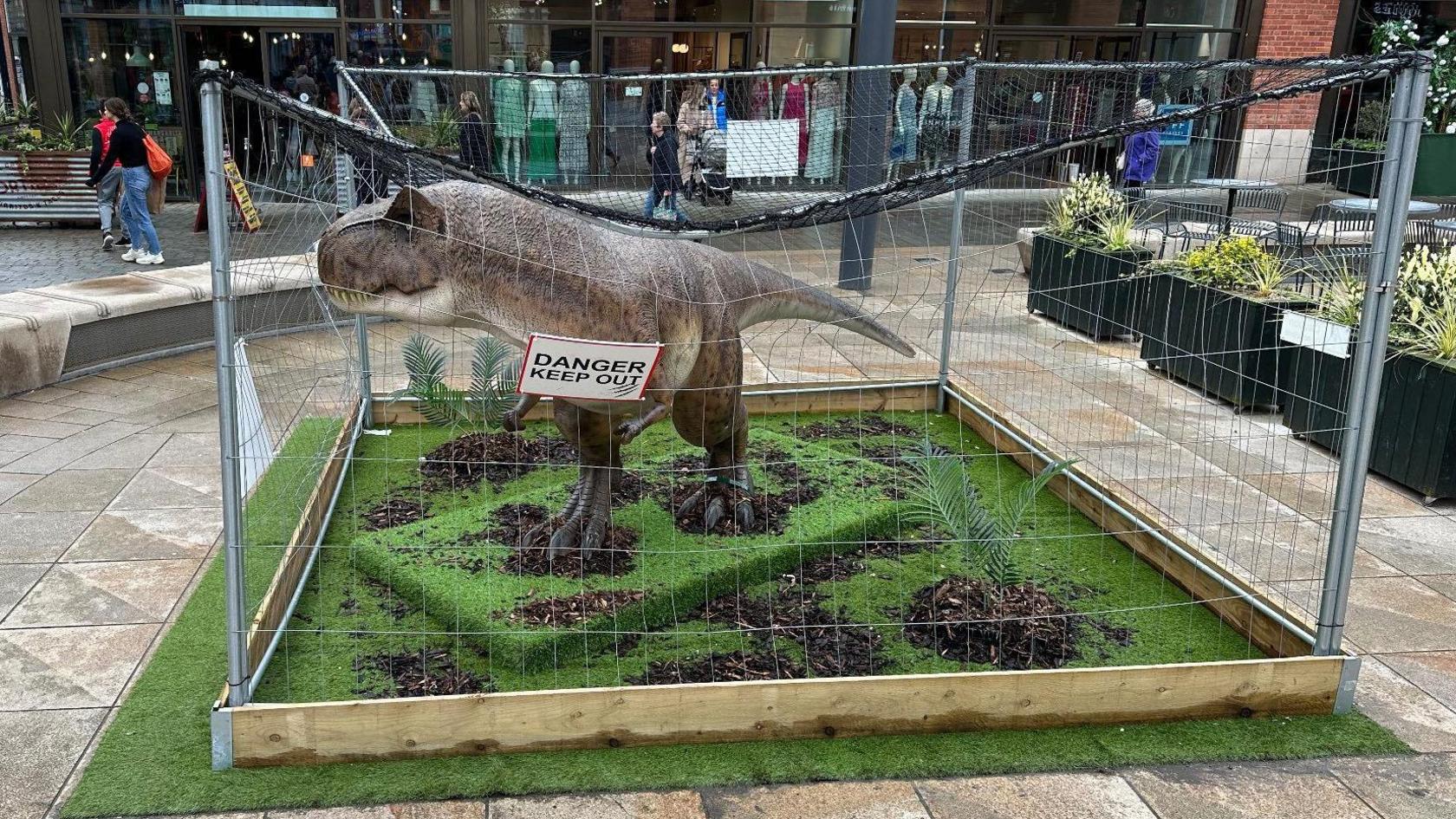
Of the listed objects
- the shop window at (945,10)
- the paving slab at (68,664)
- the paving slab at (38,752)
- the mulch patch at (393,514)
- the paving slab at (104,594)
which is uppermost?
the shop window at (945,10)

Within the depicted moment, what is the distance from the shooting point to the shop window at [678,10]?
1420 cm

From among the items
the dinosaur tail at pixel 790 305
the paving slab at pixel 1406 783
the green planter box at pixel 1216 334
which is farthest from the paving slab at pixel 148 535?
the green planter box at pixel 1216 334

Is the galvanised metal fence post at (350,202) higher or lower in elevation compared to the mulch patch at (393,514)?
higher

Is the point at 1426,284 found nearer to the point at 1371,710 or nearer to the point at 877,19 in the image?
the point at 1371,710

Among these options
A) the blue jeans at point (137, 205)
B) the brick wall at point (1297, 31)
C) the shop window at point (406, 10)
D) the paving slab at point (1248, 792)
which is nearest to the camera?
the paving slab at point (1248, 792)

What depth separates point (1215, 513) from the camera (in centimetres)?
537

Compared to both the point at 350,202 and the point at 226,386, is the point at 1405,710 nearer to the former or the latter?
the point at 226,386

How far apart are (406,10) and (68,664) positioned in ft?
38.8

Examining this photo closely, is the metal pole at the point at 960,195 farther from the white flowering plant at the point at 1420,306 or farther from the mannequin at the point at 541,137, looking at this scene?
the mannequin at the point at 541,137

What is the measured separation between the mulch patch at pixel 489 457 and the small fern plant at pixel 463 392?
11 centimetres

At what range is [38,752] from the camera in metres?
3.27

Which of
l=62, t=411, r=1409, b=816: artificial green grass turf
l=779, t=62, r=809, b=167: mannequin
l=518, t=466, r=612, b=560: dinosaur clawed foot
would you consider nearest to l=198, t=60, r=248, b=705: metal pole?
l=62, t=411, r=1409, b=816: artificial green grass turf

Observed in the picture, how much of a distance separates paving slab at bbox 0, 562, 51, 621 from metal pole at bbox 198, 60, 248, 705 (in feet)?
5.14

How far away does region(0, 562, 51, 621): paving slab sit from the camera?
420 centimetres
